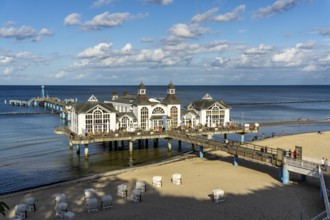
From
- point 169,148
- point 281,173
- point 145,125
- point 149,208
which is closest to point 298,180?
point 281,173

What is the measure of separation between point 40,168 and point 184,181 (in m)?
14.7

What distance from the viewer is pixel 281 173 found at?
27.5 meters

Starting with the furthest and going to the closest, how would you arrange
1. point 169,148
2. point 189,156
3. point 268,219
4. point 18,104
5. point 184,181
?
point 18,104 → point 169,148 → point 189,156 → point 184,181 → point 268,219

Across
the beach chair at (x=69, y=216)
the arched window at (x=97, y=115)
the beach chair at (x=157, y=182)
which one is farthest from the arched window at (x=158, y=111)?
the beach chair at (x=69, y=216)

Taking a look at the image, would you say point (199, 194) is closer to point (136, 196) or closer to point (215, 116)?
point (136, 196)

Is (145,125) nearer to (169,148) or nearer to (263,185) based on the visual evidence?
(169,148)

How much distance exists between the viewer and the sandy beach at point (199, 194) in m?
21.5

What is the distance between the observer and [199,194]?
82.3 feet

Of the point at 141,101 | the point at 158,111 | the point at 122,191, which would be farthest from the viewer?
the point at 158,111

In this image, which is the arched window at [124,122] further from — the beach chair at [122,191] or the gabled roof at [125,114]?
the beach chair at [122,191]

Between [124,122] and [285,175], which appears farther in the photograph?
[124,122]

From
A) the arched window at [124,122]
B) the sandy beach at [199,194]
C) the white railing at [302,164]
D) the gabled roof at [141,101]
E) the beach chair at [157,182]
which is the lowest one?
the sandy beach at [199,194]

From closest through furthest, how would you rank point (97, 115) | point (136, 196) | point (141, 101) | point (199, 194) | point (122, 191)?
point (136, 196), point (122, 191), point (199, 194), point (97, 115), point (141, 101)

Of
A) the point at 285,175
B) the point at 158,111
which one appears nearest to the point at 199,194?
the point at 285,175
